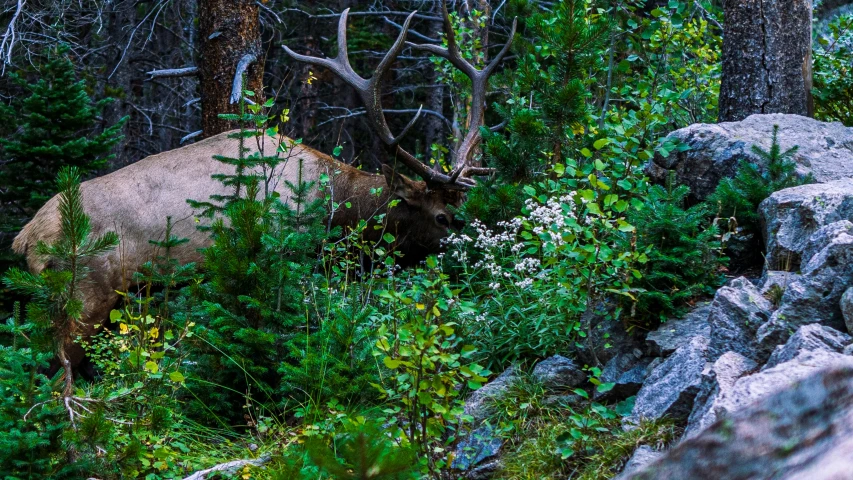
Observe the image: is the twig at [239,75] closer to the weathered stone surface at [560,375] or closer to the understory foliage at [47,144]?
the understory foliage at [47,144]

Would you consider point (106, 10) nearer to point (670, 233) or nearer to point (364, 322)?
point (364, 322)

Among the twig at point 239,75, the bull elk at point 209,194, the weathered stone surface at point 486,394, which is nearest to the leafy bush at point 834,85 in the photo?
the bull elk at point 209,194

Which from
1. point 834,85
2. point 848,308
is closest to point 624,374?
point 848,308

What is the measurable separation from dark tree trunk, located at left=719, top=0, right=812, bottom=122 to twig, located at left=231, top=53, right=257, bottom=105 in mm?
4599

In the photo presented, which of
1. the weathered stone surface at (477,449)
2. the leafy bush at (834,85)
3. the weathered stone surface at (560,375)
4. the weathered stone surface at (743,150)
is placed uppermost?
the leafy bush at (834,85)

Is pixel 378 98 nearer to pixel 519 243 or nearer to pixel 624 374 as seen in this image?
pixel 519 243

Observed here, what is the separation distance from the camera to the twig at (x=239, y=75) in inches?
Result: 332

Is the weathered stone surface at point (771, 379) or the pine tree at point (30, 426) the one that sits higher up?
the weathered stone surface at point (771, 379)

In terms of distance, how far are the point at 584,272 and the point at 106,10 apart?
1122 cm

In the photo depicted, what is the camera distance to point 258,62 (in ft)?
29.3

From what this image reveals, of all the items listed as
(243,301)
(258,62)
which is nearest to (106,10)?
(258,62)

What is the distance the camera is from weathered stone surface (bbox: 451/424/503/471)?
3924 mm

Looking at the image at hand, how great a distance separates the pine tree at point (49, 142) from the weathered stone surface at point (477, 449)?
21.3 ft

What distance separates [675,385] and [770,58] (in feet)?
13.0
